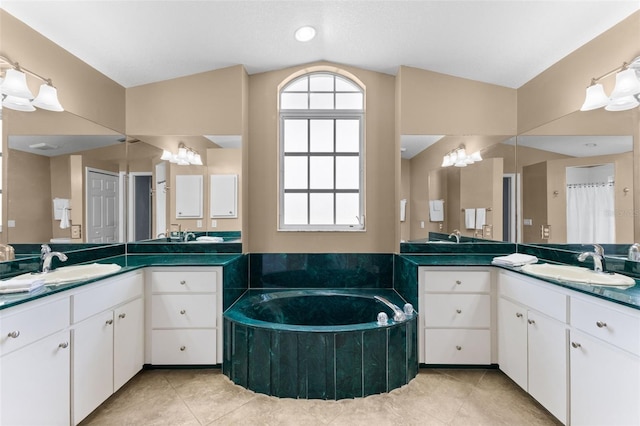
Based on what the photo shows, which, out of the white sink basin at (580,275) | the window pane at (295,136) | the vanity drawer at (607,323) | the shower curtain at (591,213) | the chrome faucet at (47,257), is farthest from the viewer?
the window pane at (295,136)

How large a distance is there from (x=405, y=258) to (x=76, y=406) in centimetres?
242

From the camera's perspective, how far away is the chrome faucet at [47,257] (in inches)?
74.8

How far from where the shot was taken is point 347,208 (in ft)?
10.4

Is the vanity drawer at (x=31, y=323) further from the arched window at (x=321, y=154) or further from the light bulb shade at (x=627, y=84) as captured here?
the light bulb shade at (x=627, y=84)

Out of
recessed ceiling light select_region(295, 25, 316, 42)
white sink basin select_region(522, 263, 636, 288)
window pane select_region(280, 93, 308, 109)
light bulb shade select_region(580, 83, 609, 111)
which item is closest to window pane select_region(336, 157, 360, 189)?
window pane select_region(280, 93, 308, 109)

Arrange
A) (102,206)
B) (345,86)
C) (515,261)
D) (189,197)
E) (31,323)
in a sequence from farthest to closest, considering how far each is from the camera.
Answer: (345,86) < (189,197) < (102,206) < (515,261) < (31,323)

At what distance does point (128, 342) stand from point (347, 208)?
2140 mm

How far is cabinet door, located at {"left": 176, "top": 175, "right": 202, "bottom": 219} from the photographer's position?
9.36 ft

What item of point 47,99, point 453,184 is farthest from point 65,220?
point 453,184

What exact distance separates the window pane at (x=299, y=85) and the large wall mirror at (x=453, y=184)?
1165 mm

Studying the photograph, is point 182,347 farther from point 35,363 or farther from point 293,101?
point 293,101

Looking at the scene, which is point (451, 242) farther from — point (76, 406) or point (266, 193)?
point (76, 406)

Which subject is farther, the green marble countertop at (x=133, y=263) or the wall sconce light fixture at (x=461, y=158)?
the wall sconce light fixture at (x=461, y=158)

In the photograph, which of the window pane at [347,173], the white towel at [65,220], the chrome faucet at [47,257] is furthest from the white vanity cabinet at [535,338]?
the white towel at [65,220]
